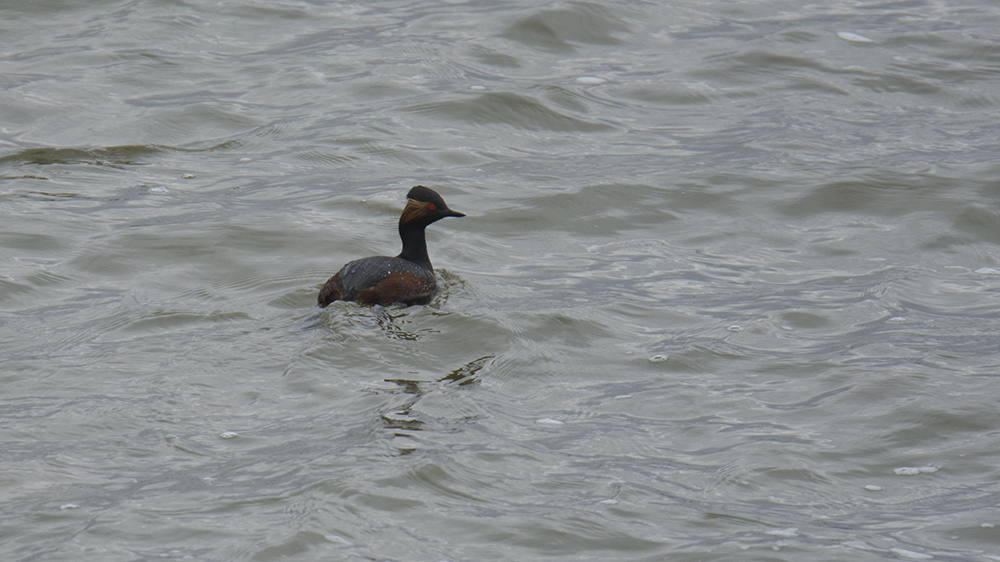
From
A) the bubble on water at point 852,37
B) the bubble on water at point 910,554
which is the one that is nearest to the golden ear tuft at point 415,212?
the bubble on water at point 910,554

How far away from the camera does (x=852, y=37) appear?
16.1 m

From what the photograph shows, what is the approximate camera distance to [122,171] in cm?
1134

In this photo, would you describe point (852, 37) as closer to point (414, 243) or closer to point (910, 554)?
point (414, 243)

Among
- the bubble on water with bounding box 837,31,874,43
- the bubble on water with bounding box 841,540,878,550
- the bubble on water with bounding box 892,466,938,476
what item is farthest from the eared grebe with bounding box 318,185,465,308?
the bubble on water with bounding box 837,31,874,43

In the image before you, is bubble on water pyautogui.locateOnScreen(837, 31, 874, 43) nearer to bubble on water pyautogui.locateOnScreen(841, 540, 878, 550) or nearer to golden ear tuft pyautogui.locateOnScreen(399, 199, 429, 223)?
golden ear tuft pyautogui.locateOnScreen(399, 199, 429, 223)

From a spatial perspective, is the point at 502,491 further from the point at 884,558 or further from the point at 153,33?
the point at 153,33

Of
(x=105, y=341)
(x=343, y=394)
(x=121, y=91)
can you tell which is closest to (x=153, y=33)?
(x=121, y=91)

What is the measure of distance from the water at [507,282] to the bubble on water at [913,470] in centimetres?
2

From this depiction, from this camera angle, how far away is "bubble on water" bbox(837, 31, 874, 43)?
1595 centimetres

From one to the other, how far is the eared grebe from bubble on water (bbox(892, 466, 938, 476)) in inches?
143

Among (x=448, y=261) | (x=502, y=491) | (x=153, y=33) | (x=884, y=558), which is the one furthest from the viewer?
(x=153, y=33)

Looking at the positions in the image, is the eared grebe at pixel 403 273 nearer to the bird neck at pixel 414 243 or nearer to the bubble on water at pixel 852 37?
the bird neck at pixel 414 243

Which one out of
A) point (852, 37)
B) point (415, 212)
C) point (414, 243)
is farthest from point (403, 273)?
→ point (852, 37)

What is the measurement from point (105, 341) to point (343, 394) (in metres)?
1.82
